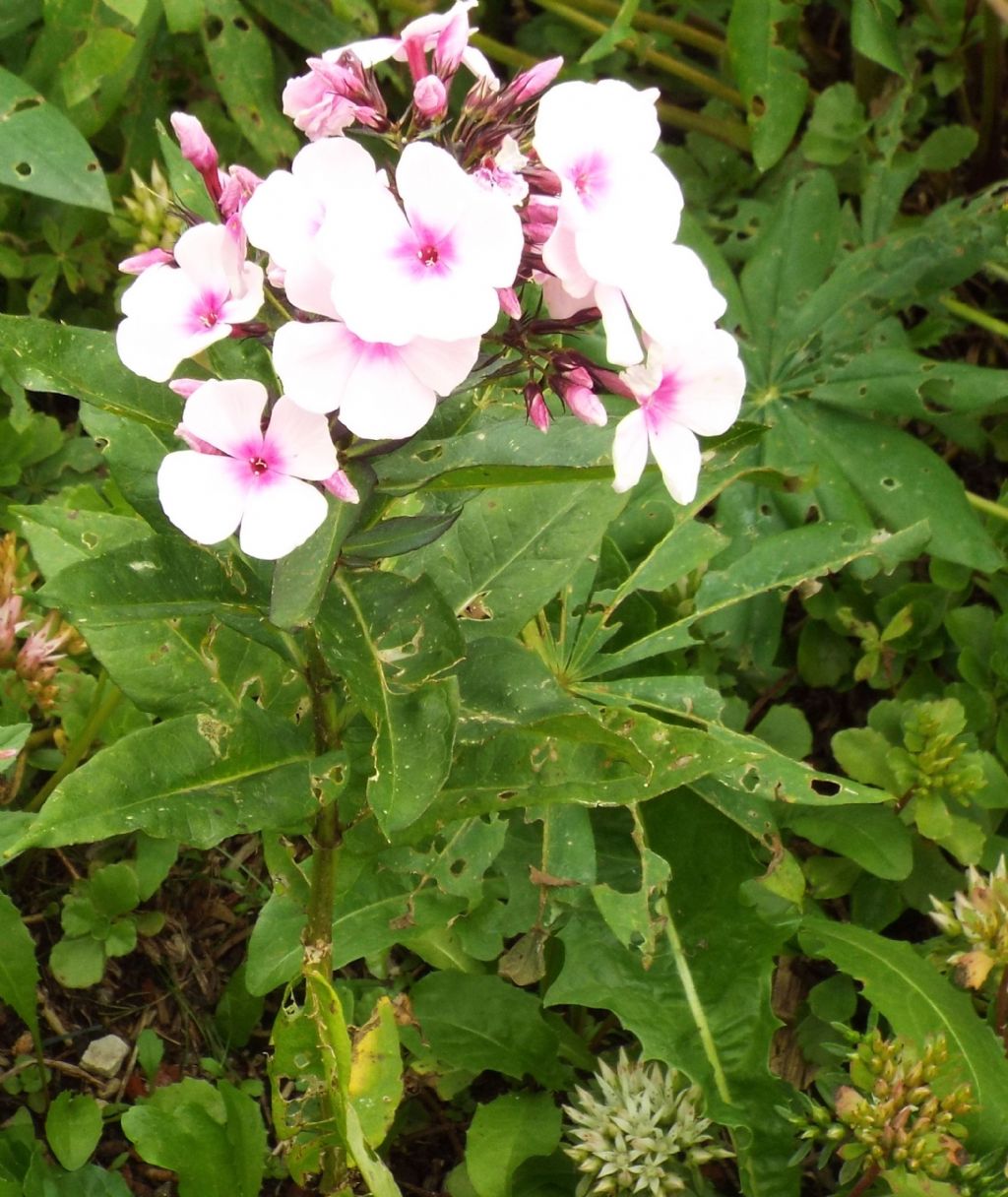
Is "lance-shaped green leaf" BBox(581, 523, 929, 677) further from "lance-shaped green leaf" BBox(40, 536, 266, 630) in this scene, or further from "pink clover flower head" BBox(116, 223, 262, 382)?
"pink clover flower head" BBox(116, 223, 262, 382)

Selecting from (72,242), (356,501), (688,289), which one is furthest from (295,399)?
(72,242)

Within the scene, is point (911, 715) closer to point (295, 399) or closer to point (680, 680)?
point (680, 680)

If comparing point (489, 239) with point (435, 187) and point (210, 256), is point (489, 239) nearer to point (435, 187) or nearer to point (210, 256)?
point (435, 187)

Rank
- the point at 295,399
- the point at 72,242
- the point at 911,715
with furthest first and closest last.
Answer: the point at 72,242
the point at 911,715
the point at 295,399

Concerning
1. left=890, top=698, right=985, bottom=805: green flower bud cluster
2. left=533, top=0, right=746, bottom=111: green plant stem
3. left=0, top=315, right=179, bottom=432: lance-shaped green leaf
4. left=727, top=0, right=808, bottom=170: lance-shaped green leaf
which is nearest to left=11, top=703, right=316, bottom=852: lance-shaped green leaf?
left=0, top=315, right=179, bottom=432: lance-shaped green leaf

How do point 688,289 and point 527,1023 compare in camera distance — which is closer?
point 688,289

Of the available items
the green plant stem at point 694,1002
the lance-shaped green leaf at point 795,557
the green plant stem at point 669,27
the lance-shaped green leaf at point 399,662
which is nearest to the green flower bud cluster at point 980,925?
the green plant stem at point 694,1002

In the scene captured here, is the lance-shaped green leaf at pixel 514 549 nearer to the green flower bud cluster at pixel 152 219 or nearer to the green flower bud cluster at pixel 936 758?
the green flower bud cluster at pixel 936 758
